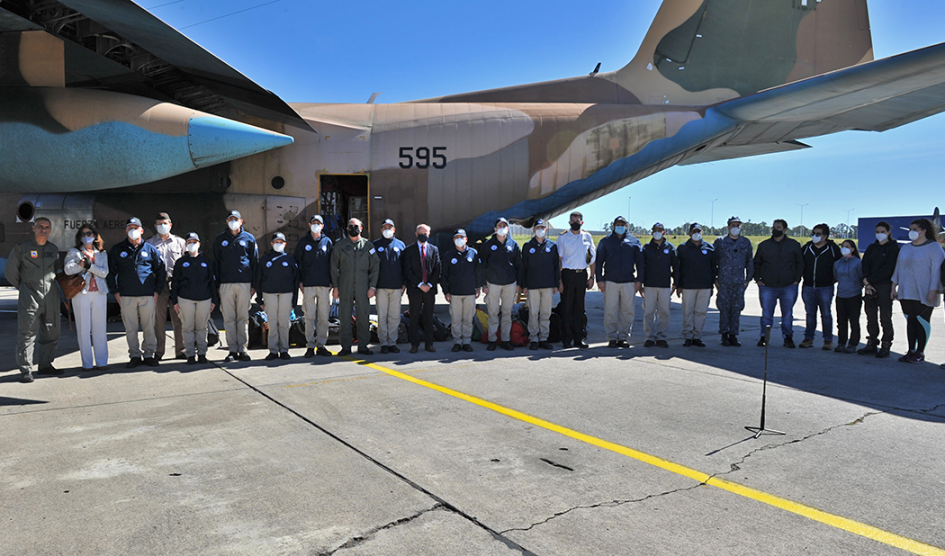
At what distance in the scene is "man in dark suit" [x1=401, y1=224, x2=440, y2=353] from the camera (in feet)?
26.6

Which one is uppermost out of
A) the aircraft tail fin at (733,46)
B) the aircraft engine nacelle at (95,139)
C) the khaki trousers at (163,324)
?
the aircraft tail fin at (733,46)

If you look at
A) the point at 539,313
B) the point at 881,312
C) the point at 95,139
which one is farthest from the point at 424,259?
the point at 881,312

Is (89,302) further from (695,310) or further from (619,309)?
(695,310)

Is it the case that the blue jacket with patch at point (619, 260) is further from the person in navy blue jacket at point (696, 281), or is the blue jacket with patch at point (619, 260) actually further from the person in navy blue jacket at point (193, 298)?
the person in navy blue jacket at point (193, 298)

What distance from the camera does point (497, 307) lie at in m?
8.48

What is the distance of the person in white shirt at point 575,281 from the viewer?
8.49 m

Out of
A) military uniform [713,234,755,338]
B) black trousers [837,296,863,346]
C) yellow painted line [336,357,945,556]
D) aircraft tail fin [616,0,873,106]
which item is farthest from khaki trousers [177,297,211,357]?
aircraft tail fin [616,0,873,106]

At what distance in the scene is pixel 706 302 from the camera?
8.49m

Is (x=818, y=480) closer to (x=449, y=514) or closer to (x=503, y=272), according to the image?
(x=449, y=514)

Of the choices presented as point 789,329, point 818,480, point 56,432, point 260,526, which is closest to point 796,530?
point 818,480

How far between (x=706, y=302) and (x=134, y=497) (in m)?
7.79

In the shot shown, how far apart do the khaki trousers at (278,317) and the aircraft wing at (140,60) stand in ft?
12.6

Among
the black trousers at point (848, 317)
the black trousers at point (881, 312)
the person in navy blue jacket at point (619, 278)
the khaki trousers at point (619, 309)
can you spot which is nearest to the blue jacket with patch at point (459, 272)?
the person in navy blue jacket at point (619, 278)

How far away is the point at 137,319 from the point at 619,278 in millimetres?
A: 6891
